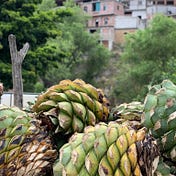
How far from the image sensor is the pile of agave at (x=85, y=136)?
1.15m

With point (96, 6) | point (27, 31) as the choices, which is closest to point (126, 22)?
point (96, 6)

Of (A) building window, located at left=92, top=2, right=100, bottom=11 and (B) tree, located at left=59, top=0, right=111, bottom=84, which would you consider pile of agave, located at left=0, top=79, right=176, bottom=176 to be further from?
(A) building window, located at left=92, top=2, right=100, bottom=11

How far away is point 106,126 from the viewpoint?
3.98ft

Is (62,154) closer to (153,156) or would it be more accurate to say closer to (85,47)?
(153,156)

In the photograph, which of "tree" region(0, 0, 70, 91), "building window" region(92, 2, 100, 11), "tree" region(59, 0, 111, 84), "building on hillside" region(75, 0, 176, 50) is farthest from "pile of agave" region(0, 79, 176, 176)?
"building window" region(92, 2, 100, 11)

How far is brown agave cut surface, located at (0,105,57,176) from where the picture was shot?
1.23 metres

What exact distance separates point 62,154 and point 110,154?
11 cm

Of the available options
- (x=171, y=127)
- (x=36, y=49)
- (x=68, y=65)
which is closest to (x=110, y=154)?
(x=171, y=127)

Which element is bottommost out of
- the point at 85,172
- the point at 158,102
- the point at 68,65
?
the point at 68,65

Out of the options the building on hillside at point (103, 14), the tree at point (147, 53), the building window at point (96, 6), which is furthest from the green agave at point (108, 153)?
the building window at point (96, 6)

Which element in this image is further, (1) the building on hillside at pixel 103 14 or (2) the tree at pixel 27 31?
(1) the building on hillside at pixel 103 14

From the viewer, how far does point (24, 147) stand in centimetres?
125

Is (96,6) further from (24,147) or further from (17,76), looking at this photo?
(24,147)

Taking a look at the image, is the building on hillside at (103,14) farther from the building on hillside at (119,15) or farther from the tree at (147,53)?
the tree at (147,53)
